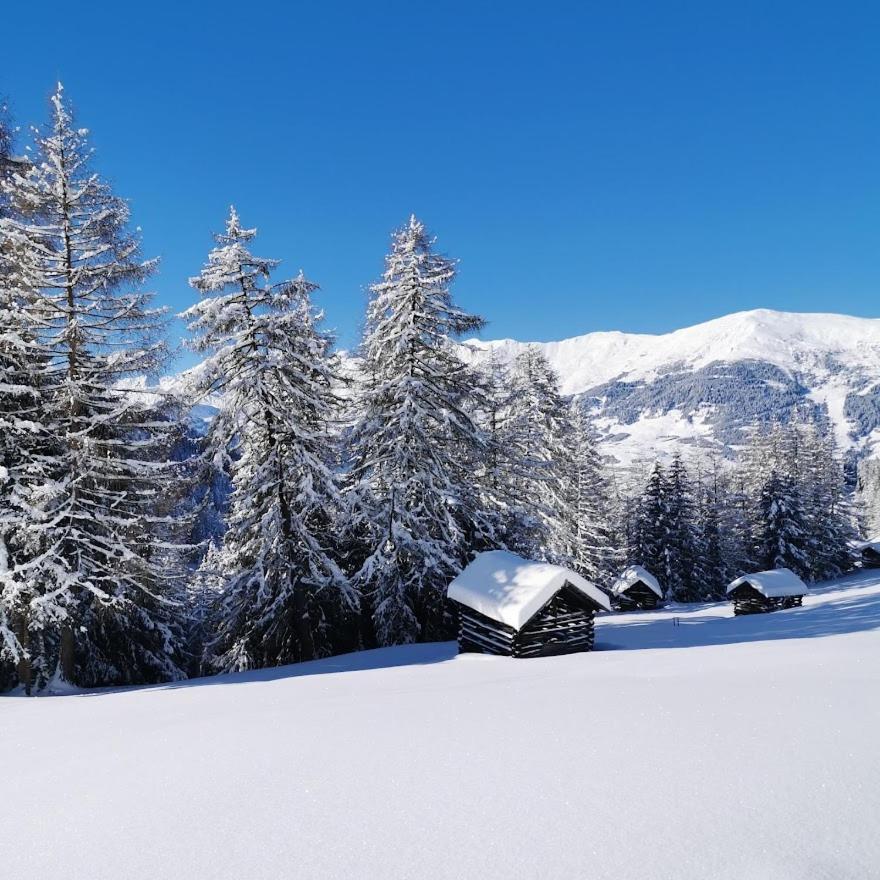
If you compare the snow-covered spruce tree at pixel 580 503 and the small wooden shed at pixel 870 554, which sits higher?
the snow-covered spruce tree at pixel 580 503

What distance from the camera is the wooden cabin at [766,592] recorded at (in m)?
33.0

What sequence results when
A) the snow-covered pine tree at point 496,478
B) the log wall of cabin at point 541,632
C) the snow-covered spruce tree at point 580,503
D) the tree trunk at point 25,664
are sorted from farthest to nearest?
the snow-covered spruce tree at point 580,503
the snow-covered pine tree at point 496,478
the log wall of cabin at point 541,632
the tree trunk at point 25,664

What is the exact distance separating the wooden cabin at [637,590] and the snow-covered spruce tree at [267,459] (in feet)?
88.0

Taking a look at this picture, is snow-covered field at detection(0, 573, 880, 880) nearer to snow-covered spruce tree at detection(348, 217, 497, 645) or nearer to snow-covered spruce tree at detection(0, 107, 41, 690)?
snow-covered spruce tree at detection(0, 107, 41, 690)

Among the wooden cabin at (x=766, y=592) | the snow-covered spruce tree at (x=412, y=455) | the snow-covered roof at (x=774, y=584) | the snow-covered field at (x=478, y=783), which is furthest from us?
the wooden cabin at (x=766, y=592)

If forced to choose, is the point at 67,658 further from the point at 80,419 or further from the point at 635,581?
the point at 635,581

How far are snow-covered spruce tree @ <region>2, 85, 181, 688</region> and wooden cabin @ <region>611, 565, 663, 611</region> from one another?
105 feet

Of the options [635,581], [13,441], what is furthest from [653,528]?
[13,441]

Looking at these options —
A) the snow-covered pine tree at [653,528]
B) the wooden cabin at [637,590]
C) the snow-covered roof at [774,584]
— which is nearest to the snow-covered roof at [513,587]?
the snow-covered roof at [774,584]

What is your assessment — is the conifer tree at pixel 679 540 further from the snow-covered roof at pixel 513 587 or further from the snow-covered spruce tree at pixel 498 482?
the snow-covered roof at pixel 513 587

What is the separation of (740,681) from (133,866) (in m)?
7.28

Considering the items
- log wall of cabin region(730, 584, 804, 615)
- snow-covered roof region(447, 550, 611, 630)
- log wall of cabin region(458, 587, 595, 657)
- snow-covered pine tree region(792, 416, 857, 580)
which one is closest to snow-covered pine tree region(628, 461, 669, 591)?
log wall of cabin region(730, 584, 804, 615)

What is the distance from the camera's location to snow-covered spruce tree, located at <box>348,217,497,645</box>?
17.9 m

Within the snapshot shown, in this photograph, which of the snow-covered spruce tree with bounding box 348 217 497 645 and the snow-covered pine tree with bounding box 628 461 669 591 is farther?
the snow-covered pine tree with bounding box 628 461 669 591
